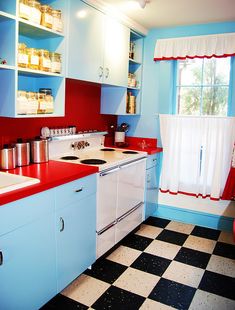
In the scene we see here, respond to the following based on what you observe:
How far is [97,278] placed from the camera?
2.38m

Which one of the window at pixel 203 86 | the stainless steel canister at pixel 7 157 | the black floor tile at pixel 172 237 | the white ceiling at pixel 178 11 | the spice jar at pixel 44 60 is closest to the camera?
the stainless steel canister at pixel 7 157

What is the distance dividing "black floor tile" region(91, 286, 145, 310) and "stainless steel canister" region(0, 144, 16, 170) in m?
1.13

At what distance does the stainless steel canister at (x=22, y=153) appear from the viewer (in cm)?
220

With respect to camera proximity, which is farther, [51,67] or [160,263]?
[160,263]

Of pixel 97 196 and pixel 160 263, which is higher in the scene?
pixel 97 196

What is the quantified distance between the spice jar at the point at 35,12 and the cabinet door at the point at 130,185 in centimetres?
139

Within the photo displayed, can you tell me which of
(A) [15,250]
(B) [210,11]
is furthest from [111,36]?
(A) [15,250]

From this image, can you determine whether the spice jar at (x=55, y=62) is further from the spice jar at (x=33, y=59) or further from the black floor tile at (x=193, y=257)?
the black floor tile at (x=193, y=257)

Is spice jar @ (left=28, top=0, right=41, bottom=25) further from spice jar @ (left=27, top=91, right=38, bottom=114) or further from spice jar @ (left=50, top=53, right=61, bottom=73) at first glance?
spice jar @ (left=27, top=91, right=38, bottom=114)

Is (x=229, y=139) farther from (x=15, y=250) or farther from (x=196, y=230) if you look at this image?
(x=15, y=250)

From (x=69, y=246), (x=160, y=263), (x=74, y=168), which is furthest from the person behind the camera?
(x=160, y=263)

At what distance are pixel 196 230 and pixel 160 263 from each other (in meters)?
0.94

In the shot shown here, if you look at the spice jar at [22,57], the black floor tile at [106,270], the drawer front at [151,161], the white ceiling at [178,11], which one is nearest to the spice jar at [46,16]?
the spice jar at [22,57]

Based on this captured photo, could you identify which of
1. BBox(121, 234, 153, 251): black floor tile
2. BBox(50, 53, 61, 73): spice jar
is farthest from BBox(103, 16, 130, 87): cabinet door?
BBox(121, 234, 153, 251): black floor tile
